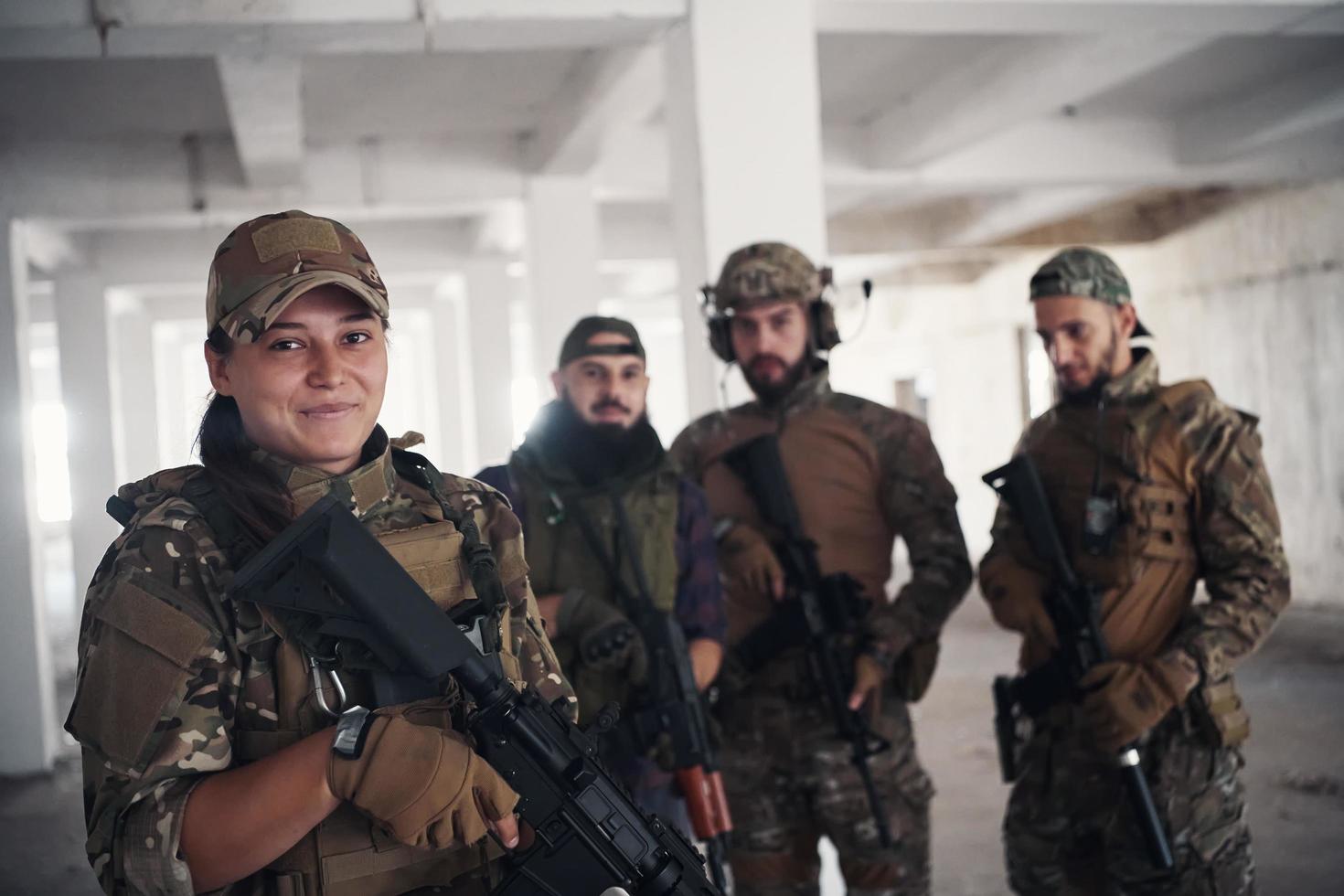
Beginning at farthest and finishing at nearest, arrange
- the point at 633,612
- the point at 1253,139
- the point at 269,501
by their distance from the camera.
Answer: the point at 1253,139, the point at 633,612, the point at 269,501

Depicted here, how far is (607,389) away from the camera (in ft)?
8.85

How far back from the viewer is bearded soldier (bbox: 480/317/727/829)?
2520mm

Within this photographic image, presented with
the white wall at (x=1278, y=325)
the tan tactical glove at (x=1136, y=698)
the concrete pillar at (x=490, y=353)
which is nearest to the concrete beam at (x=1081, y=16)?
the tan tactical glove at (x=1136, y=698)

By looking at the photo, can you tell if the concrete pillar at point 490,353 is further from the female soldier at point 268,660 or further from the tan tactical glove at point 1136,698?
the female soldier at point 268,660

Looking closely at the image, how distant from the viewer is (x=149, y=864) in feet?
4.02

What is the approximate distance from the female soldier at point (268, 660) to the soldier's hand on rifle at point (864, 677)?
4.18 ft

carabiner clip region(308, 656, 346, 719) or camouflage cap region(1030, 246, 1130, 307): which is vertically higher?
camouflage cap region(1030, 246, 1130, 307)

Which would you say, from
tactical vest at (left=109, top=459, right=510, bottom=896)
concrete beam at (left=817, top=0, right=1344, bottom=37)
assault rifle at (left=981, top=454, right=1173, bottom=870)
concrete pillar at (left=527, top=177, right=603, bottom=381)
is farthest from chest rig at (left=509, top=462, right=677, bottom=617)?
concrete pillar at (left=527, top=177, right=603, bottom=381)

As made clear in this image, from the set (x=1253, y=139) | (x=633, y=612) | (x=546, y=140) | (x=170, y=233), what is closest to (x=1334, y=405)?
(x=1253, y=139)

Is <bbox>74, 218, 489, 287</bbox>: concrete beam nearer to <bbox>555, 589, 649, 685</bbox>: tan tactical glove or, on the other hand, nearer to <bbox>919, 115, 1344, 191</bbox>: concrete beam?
<bbox>919, 115, 1344, 191</bbox>: concrete beam

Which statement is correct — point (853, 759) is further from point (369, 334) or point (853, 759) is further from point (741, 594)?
point (369, 334)

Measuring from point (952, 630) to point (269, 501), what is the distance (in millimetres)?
8574

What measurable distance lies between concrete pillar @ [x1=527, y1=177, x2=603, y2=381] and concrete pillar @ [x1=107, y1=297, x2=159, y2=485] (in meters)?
6.14

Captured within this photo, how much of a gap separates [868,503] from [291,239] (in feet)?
5.75
